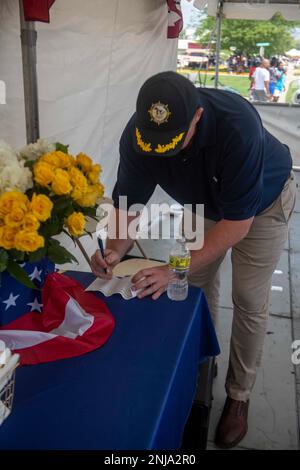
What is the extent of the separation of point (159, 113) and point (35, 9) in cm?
73

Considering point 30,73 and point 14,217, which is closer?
point 14,217

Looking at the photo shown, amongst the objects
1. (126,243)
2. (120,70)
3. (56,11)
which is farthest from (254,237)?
(120,70)

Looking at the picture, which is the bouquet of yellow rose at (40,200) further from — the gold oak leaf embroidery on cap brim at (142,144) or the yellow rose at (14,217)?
the gold oak leaf embroidery on cap brim at (142,144)

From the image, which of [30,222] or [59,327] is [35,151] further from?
[59,327]

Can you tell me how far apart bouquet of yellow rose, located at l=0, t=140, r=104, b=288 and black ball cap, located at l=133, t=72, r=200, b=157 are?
0.21 metres

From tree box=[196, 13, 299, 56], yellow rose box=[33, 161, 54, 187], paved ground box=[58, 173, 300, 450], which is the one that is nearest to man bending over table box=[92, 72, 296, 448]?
paved ground box=[58, 173, 300, 450]

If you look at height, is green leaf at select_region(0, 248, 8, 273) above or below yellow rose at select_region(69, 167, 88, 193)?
below

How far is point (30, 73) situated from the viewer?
1.67 m

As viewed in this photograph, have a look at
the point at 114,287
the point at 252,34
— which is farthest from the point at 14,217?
the point at 252,34

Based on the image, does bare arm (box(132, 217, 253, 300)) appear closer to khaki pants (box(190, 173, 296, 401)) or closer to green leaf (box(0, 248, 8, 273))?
khaki pants (box(190, 173, 296, 401))

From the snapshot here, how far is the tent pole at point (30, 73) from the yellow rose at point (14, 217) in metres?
0.95

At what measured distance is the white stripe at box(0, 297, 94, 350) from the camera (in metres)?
1.09

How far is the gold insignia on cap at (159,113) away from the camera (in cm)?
119
